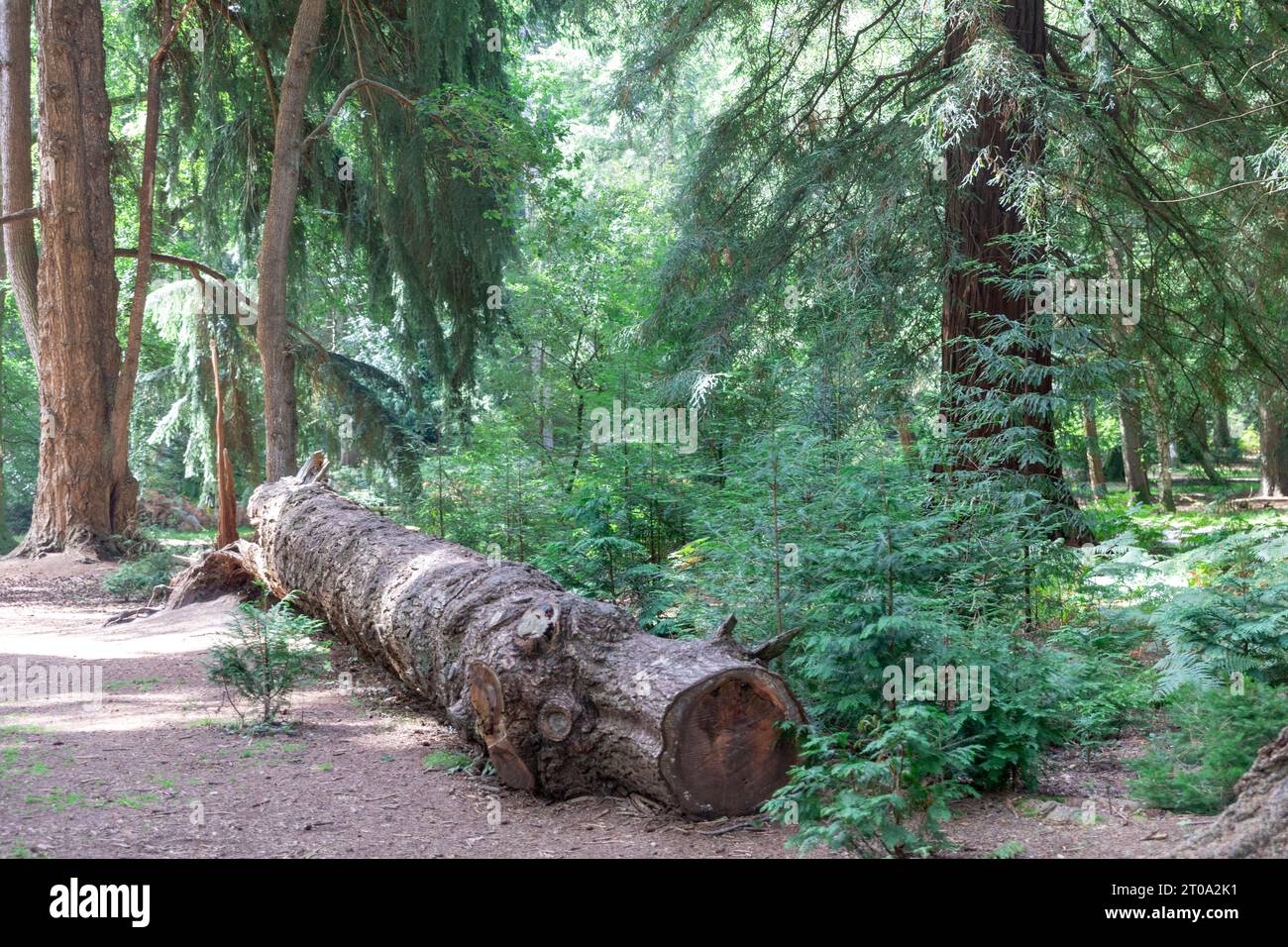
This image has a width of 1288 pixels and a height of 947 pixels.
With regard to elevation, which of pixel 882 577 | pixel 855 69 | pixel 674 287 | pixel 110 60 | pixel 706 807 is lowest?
pixel 706 807

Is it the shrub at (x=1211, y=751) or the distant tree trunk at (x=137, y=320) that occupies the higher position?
the distant tree trunk at (x=137, y=320)

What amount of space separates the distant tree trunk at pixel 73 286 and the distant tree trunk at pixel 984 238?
1080 centimetres

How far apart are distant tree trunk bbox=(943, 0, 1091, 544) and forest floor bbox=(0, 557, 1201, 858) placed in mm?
3775

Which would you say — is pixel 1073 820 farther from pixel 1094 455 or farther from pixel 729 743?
pixel 1094 455

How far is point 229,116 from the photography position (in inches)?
566

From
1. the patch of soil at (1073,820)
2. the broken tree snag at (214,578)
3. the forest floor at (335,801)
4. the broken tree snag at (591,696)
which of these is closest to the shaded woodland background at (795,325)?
the patch of soil at (1073,820)

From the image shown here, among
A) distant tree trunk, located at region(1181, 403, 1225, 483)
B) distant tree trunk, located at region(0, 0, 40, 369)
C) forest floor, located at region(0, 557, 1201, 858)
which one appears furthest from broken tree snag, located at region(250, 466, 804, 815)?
distant tree trunk, located at region(0, 0, 40, 369)

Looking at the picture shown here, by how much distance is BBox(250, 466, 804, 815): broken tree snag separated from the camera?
177 inches

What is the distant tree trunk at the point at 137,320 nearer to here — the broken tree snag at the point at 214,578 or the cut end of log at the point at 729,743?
the broken tree snag at the point at 214,578

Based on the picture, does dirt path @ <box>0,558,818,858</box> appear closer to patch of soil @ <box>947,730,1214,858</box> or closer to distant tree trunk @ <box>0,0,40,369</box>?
patch of soil @ <box>947,730,1214,858</box>

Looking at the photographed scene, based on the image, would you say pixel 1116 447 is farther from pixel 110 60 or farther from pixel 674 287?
pixel 110 60

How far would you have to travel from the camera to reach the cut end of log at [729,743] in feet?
14.6

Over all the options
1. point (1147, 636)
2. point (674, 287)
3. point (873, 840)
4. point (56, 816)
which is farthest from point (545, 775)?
point (674, 287)

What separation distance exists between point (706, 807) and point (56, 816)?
2.71m
